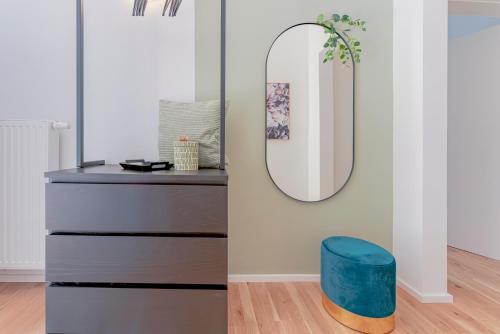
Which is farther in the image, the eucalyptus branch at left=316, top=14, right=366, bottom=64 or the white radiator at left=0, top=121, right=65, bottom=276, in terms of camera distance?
the eucalyptus branch at left=316, top=14, right=366, bottom=64

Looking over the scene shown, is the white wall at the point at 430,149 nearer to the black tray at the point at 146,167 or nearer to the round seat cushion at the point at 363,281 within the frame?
the round seat cushion at the point at 363,281

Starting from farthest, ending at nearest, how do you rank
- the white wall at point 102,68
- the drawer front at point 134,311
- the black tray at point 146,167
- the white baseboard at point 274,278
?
the white baseboard at point 274,278
the white wall at point 102,68
the black tray at point 146,167
the drawer front at point 134,311

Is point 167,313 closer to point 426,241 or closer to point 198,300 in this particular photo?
point 198,300

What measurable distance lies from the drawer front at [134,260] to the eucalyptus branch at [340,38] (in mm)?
1526

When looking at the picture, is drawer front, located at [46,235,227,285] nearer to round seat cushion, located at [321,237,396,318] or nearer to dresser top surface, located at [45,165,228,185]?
dresser top surface, located at [45,165,228,185]

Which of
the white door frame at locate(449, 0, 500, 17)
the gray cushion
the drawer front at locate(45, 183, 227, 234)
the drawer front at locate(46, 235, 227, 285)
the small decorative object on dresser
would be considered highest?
the white door frame at locate(449, 0, 500, 17)

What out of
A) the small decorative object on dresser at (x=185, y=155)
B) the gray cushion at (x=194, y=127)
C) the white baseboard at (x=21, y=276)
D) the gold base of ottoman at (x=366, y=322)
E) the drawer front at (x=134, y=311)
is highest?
the gray cushion at (x=194, y=127)

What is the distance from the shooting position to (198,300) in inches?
49.4

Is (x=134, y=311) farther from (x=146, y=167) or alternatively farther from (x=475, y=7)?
(x=475, y=7)

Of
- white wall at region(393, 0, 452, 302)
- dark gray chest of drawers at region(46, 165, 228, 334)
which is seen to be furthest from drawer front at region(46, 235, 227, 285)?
white wall at region(393, 0, 452, 302)

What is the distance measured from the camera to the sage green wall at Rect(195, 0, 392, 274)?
2.04m

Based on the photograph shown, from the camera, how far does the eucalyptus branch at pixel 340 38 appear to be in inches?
79.1

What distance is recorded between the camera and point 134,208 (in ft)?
4.14

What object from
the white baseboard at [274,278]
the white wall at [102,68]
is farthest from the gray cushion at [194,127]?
the white baseboard at [274,278]
